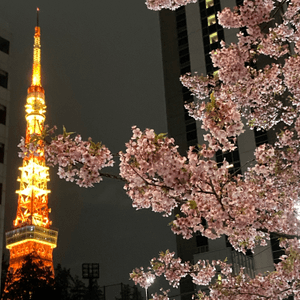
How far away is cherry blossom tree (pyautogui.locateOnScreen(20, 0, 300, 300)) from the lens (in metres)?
8.88

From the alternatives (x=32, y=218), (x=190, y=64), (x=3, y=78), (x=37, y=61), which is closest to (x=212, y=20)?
(x=190, y=64)

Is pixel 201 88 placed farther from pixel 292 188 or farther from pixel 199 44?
pixel 199 44

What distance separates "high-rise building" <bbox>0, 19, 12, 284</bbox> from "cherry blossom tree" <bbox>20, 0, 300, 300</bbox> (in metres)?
17.6

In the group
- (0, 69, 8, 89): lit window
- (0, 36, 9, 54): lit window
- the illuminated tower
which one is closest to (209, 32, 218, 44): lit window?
(0, 36, 9, 54): lit window

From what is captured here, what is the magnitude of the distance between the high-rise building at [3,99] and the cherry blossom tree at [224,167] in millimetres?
17643

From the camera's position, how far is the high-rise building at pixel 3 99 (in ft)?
99.7

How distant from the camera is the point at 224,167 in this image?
9242mm

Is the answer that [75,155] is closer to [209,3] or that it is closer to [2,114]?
[2,114]

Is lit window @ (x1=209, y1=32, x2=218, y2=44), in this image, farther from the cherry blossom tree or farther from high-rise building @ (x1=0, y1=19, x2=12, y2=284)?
the cherry blossom tree

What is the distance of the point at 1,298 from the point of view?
40.5 metres

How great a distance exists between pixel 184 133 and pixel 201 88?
46638 millimetres

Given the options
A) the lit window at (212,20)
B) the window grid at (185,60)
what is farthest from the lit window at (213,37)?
the window grid at (185,60)

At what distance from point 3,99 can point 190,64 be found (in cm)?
3405

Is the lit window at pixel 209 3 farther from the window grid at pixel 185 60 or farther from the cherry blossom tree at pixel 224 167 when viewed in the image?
the cherry blossom tree at pixel 224 167
